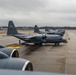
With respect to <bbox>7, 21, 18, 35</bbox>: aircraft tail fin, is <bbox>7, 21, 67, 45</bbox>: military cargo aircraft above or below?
below

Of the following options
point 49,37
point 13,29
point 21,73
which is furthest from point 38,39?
point 21,73

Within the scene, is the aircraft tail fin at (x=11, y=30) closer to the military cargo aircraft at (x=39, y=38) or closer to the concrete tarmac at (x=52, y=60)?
the military cargo aircraft at (x=39, y=38)

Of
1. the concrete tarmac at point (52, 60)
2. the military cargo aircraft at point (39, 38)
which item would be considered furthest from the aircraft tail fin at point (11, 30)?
the concrete tarmac at point (52, 60)

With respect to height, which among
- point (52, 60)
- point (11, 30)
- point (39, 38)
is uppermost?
point (11, 30)

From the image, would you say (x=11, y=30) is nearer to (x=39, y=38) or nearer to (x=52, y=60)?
(x=39, y=38)

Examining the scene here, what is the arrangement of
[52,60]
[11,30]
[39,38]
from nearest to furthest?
[52,60]
[39,38]
[11,30]

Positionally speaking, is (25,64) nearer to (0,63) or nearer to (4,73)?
(0,63)

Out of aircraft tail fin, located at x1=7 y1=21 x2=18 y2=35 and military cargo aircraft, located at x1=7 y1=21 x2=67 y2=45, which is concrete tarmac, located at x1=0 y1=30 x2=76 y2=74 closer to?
military cargo aircraft, located at x1=7 y1=21 x2=67 y2=45

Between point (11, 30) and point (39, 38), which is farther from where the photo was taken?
point (11, 30)

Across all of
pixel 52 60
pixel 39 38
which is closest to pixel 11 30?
pixel 39 38

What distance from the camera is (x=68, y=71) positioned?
17.4 meters

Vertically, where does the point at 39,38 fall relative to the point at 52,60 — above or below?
above

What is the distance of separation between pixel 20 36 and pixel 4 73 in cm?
Result: 4458

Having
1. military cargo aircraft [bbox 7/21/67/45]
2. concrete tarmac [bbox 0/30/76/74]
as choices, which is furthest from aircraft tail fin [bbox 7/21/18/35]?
concrete tarmac [bbox 0/30/76/74]
